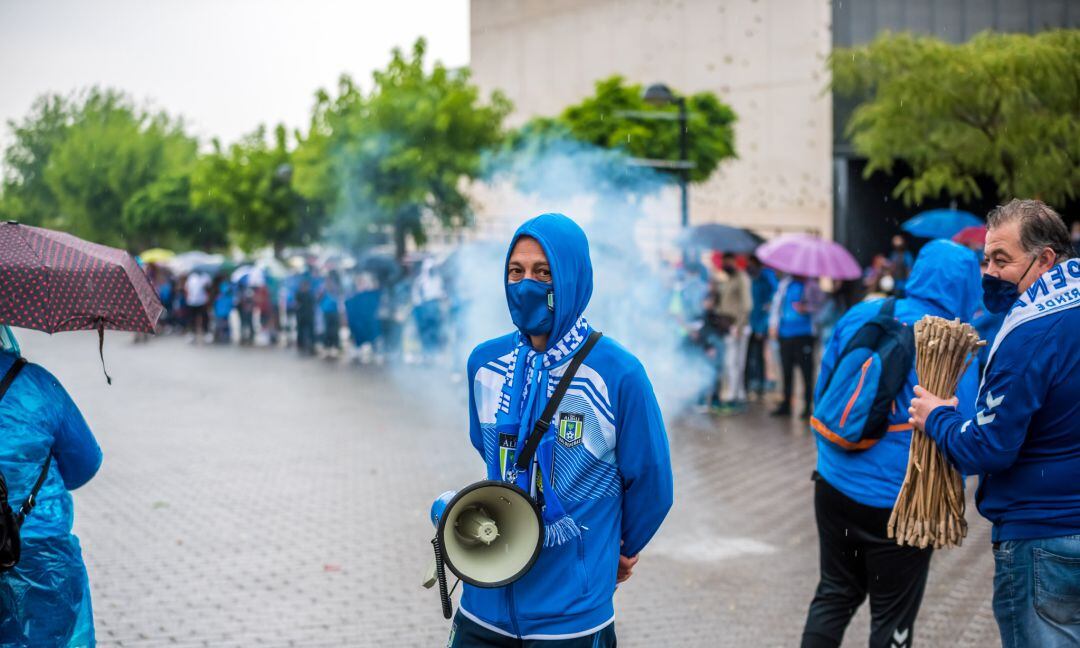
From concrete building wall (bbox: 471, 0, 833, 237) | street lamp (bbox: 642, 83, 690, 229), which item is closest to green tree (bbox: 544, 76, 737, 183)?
street lamp (bbox: 642, 83, 690, 229)

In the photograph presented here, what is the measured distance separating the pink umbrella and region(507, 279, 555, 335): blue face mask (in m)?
9.77

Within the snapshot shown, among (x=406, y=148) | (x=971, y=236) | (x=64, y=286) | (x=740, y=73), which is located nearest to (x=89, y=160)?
(x=406, y=148)

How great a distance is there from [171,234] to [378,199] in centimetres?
2250

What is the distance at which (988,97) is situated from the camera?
39.3ft

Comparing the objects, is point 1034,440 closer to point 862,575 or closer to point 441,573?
point 862,575

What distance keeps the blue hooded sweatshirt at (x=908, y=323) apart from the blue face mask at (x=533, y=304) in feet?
5.57

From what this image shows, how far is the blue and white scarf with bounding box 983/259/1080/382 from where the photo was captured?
9.75 feet

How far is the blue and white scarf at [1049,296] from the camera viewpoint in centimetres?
297

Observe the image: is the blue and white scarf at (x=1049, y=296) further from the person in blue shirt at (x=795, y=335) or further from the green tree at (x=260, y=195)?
the green tree at (x=260, y=195)

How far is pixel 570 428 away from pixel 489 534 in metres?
0.33

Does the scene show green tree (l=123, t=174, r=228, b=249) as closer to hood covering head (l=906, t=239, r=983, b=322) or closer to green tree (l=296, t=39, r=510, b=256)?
green tree (l=296, t=39, r=510, b=256)

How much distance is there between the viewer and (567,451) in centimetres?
283

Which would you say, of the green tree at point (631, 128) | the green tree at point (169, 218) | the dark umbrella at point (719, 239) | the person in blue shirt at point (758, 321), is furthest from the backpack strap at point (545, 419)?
the green tree at point (169, 218)

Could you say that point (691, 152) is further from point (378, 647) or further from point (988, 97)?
point (378, 647)
